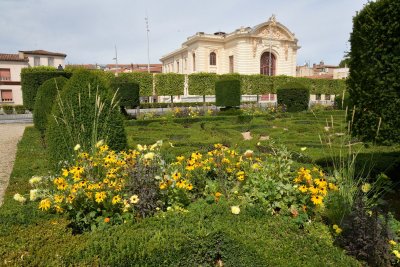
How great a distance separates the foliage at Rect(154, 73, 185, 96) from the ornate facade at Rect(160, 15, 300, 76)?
16012 millimetres

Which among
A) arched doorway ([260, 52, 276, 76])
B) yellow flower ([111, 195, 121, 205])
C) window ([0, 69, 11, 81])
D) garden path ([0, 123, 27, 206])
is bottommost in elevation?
garden path ([0, 123, 27, 206])

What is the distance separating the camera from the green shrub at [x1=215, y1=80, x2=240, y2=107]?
61.3 ft

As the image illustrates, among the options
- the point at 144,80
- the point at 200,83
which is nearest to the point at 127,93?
the point at 144,80

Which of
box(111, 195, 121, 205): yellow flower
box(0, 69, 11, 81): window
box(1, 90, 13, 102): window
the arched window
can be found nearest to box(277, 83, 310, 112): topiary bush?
box(111, 195, 121, 205): yellow flower

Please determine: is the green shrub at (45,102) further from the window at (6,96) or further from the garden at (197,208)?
the window at (6,96)

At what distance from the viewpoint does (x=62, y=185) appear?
2914mm

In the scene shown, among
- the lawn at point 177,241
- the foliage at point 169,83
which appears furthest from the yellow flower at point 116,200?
the foliage at point 169,83

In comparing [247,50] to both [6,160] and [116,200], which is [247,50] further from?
[116,200]

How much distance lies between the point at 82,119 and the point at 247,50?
1575 inches

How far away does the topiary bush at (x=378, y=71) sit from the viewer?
13.2 feet

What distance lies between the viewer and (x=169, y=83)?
93.0 feet

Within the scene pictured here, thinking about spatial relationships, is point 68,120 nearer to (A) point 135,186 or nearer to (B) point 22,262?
(A) point 135,186

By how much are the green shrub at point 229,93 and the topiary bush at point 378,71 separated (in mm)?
14207

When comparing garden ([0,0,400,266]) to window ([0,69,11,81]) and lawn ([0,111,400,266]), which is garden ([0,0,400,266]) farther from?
window ([0,69,11,81])
